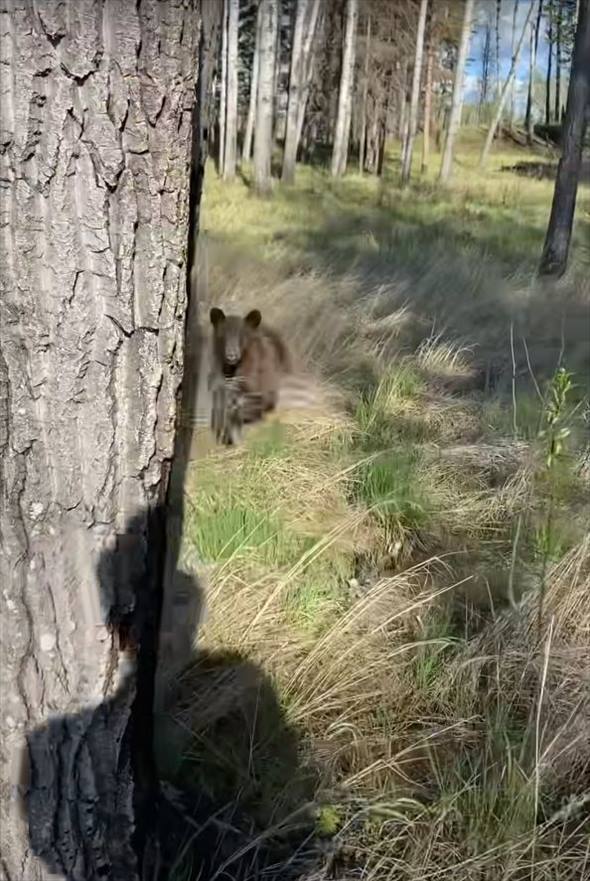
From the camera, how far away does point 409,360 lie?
4473 mm

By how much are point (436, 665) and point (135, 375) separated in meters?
1.27

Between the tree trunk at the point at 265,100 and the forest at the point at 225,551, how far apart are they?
10.6 meters

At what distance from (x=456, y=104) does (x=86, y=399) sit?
14.2m

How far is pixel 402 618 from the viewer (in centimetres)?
226

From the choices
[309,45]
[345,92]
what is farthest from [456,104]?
[309,45]

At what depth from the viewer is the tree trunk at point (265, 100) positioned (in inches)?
539

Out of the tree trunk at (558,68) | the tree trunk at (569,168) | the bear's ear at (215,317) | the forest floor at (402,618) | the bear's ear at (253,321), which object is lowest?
the forest floor at (402,618)

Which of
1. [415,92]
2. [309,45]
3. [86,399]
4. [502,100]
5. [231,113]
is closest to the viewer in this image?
[86,399]

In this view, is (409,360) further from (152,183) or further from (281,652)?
(152,183)

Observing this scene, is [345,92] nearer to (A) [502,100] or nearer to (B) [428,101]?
(B) [428,101]

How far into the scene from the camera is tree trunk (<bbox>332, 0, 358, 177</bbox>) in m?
15.9

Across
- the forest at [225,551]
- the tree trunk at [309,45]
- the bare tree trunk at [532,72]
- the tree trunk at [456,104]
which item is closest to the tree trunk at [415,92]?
the tree trunk at [456,104]

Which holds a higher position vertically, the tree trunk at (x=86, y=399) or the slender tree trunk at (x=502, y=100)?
the slender tree trunk at (x=502, y=100)

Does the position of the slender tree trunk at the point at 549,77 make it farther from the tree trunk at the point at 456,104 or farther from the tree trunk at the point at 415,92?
the tree trunk at the point at 415,92
